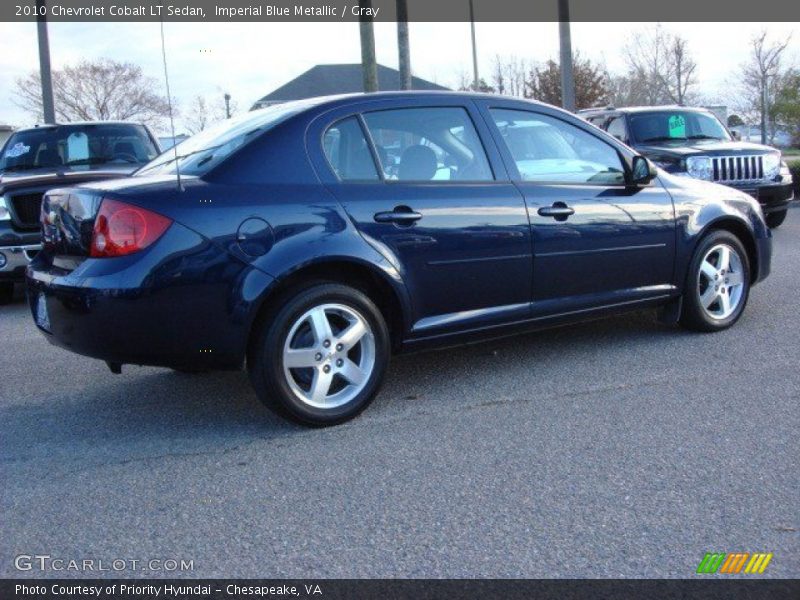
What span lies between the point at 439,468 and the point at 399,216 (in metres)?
1.37

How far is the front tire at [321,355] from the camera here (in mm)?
4176

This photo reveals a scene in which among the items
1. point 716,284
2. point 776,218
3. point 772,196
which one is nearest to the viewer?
point 716,284

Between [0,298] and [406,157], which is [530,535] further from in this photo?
[0,298]

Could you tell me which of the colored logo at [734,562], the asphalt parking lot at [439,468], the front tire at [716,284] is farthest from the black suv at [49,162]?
the colored logo at [734,562]

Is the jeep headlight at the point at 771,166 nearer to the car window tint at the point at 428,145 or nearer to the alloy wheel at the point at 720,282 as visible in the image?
the alloy wheel at the point at 720,282

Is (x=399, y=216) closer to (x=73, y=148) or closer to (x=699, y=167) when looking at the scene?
(x=73, y=148)

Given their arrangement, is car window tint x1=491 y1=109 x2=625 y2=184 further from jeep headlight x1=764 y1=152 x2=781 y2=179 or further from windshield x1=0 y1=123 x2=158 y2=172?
jeep headlight x1=764 y1=152 x2=781 y2=179

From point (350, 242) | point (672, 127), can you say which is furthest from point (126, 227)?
point (672, 127)

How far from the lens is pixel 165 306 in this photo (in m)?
3.98

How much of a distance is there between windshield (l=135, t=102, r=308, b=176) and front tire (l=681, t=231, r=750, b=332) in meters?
2.86

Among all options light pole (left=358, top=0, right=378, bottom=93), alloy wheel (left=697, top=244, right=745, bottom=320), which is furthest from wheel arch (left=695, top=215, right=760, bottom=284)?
light pole (left=358, top=0, right=378, bottom=93)

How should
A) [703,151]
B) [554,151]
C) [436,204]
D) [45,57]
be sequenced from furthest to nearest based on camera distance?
1. [45,57]
2. [703,151]
3. [554,151]
4. [436,204]
